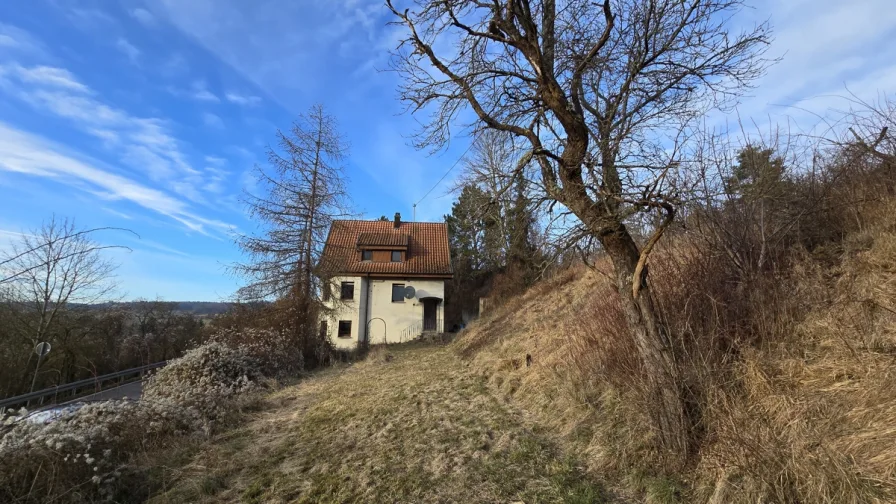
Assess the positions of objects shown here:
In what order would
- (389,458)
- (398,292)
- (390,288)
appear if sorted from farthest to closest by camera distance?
(398,292) → (390,288) → (389,458)

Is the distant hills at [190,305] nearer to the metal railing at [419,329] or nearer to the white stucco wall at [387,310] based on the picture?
the white stucco wall at [387,310]

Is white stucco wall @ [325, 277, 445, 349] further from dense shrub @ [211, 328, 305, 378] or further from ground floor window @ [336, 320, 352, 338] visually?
dense shrub @ [211, 328, 305, 378]

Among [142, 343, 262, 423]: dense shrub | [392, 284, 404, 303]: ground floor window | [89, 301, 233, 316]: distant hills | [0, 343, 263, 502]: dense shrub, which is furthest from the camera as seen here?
[392, 284, 404, 303]: ground floor window

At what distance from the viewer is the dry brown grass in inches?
106

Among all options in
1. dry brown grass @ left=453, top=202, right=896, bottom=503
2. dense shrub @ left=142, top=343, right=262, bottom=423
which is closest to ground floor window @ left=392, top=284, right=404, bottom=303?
dense shrub @ left=142, top=343, right=262, bottom=423

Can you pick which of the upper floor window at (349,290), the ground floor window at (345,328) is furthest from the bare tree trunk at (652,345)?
the upper floor window at (349,290)

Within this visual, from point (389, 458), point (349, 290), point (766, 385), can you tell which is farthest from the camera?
point (349, 290)

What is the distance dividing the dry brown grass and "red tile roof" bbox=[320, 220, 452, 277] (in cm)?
2138

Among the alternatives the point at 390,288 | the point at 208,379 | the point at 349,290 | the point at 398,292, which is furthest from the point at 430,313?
the point at 208,379

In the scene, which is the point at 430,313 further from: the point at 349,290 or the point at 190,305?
the point at 190,305

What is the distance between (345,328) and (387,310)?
105 inches

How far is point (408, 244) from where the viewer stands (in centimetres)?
2856

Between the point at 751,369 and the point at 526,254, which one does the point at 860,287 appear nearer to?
the point at 751,369

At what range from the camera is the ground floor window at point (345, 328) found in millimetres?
25797
